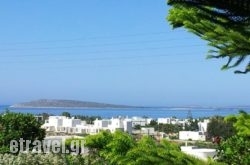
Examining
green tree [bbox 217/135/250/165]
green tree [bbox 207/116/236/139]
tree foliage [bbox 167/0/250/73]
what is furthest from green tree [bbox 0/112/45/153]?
tree foliage [bbox 167/0/250/73]

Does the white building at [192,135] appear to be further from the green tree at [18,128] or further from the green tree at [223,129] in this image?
the green tree at [18,128]

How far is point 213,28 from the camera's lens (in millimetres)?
3035

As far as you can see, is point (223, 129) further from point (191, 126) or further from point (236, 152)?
point (191, 126)

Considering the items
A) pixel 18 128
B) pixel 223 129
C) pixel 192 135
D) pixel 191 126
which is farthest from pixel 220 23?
pixel 191 126

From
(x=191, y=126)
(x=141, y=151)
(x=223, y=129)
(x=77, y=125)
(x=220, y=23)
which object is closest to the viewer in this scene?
(x=220, y=23)

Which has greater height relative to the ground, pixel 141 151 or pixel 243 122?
pixel 243 122

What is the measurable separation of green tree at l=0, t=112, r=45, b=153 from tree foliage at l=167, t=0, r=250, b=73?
8.12m

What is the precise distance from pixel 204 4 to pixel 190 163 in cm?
113

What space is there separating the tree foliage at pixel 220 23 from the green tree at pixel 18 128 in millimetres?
8121

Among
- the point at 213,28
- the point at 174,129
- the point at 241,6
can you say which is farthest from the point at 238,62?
the point at 174,129

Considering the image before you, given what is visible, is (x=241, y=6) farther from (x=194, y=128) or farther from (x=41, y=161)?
(x=194, y=128)

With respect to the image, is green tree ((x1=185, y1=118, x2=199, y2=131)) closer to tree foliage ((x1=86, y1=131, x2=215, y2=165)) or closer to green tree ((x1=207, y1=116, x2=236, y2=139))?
green tree ((x1=207, y1=116, x2=236, y2=139))

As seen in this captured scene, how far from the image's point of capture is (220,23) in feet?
6.31

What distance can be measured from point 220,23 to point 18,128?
1005 centimetres
